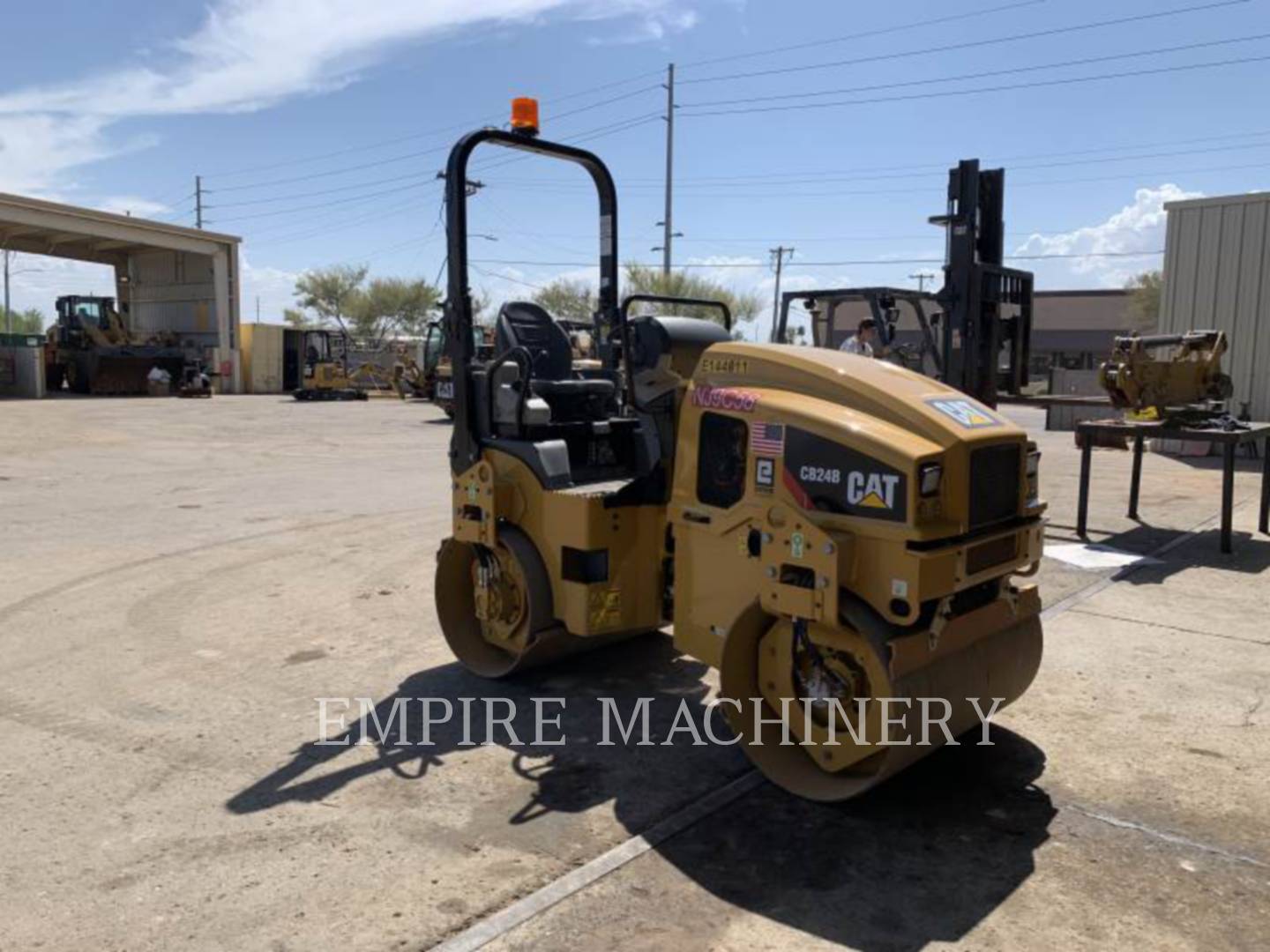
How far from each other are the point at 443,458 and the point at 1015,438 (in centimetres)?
1306

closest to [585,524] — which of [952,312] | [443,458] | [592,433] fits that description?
Result: [592,433]

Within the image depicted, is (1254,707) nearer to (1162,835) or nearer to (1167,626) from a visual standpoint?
(1167,626)

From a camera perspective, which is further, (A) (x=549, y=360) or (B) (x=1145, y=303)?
(B) (x=1145, y=303)

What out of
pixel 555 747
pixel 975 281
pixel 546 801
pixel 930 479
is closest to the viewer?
pixel 930 479

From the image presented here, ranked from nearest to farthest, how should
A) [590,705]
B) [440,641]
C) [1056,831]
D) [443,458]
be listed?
[1056,831], [590,705], [440,641], [443,458]

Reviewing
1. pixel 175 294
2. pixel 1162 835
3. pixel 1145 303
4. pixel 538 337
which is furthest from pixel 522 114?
pixel 1145 303

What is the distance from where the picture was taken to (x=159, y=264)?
4000 centimetres

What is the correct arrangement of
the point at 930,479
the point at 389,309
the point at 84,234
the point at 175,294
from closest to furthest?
the point at 930,479, the point at 84,234, the point at 175,294, the point at 389,309

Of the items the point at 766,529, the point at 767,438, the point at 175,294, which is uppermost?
the point at 175,294

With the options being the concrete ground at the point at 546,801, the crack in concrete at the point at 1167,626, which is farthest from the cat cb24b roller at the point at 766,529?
the crack in concrete at the point at 1167,626

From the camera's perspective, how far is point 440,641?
19.5ft

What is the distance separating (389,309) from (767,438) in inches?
2552

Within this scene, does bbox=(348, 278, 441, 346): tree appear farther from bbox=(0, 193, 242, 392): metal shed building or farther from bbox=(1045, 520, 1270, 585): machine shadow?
bbox=(1045, 520, 1270, 585): machine shadow

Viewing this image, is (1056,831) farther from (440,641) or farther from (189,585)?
(189,585)
